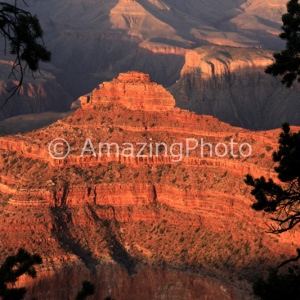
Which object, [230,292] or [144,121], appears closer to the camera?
[230,292]

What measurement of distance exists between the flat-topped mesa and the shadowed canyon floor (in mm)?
182

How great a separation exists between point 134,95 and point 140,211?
1779 centimetres

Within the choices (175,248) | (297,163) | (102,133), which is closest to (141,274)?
(175,248)

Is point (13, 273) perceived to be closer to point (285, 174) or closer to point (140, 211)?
point (285, 174)

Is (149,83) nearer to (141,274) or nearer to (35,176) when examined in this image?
(35,176)

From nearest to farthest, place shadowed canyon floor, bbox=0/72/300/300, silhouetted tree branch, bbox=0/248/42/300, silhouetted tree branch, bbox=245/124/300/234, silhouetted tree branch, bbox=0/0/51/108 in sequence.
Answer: silhouetted tree branch, bbox=0/0/51/108, silhouetted tree branch, bbox=0/248/42/300, silhouetted tree branch, bbox=245/124/300/234, shadowed canyon floor, bbox=0/72/300/300

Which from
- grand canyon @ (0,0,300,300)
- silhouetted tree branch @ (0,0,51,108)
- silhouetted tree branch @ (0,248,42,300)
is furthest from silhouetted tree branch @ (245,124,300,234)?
grand canyon @ (0,0,300,300)

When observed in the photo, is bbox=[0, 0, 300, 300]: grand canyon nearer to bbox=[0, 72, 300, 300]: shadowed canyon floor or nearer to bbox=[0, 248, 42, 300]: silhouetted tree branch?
bbox=[0, 72, 300, 300]: shadowed canyon floor

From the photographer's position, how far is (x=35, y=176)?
77750 mm

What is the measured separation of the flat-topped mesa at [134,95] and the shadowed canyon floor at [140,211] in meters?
0.18

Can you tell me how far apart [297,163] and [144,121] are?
50172 millimetres

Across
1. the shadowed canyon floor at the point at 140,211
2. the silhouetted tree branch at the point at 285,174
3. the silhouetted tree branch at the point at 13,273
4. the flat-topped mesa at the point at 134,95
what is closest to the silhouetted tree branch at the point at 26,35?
the silhouetted tree branch at the point at 13,273

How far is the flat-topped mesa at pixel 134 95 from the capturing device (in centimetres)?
8369

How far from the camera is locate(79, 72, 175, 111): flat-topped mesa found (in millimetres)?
A: 83688
